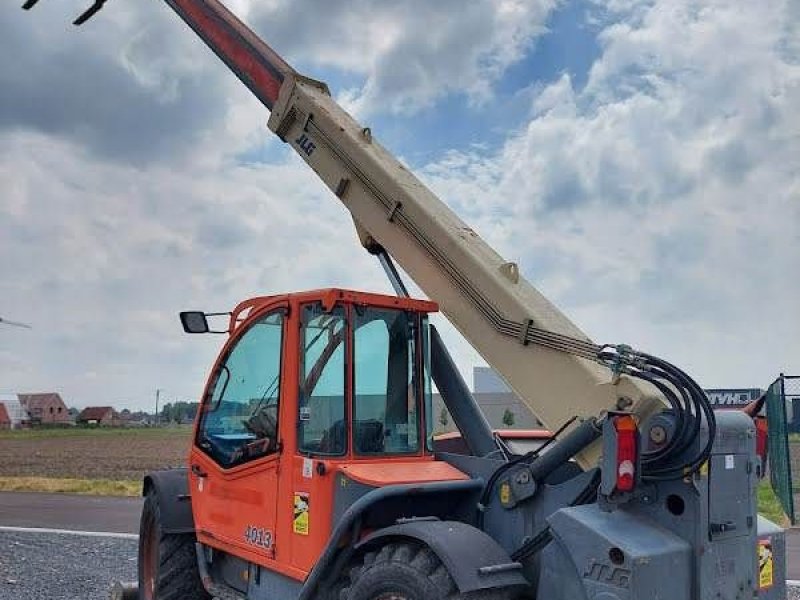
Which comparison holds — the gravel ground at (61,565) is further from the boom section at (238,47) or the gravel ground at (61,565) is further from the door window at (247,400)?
the boom section at (238,47)

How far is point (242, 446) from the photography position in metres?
5.81

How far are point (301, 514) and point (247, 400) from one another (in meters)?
1.05

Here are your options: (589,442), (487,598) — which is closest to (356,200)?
(589,442)

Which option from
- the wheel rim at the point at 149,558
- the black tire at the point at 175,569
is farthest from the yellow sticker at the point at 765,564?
the wheel rim at the point at 149,558

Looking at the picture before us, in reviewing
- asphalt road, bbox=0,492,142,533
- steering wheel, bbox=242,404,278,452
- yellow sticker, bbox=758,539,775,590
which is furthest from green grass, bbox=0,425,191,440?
yellow sticker, bbox=758,539,775,590

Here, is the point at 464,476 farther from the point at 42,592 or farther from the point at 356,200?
the point at 42,592

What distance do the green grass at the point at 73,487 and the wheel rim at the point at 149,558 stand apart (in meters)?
10.5

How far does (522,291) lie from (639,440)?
1334 mm

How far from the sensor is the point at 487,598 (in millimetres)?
4301

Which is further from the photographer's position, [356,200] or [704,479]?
[356,200]

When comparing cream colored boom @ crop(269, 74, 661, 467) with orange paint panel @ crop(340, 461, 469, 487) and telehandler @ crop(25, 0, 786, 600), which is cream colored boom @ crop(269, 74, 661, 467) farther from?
orange paint panel @ crop(340, 461, 469, 487)

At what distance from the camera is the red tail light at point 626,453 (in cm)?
405

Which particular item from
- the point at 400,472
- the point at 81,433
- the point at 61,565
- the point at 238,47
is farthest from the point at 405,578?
the point at 81,433

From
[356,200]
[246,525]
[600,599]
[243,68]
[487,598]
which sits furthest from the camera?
[243,68]
